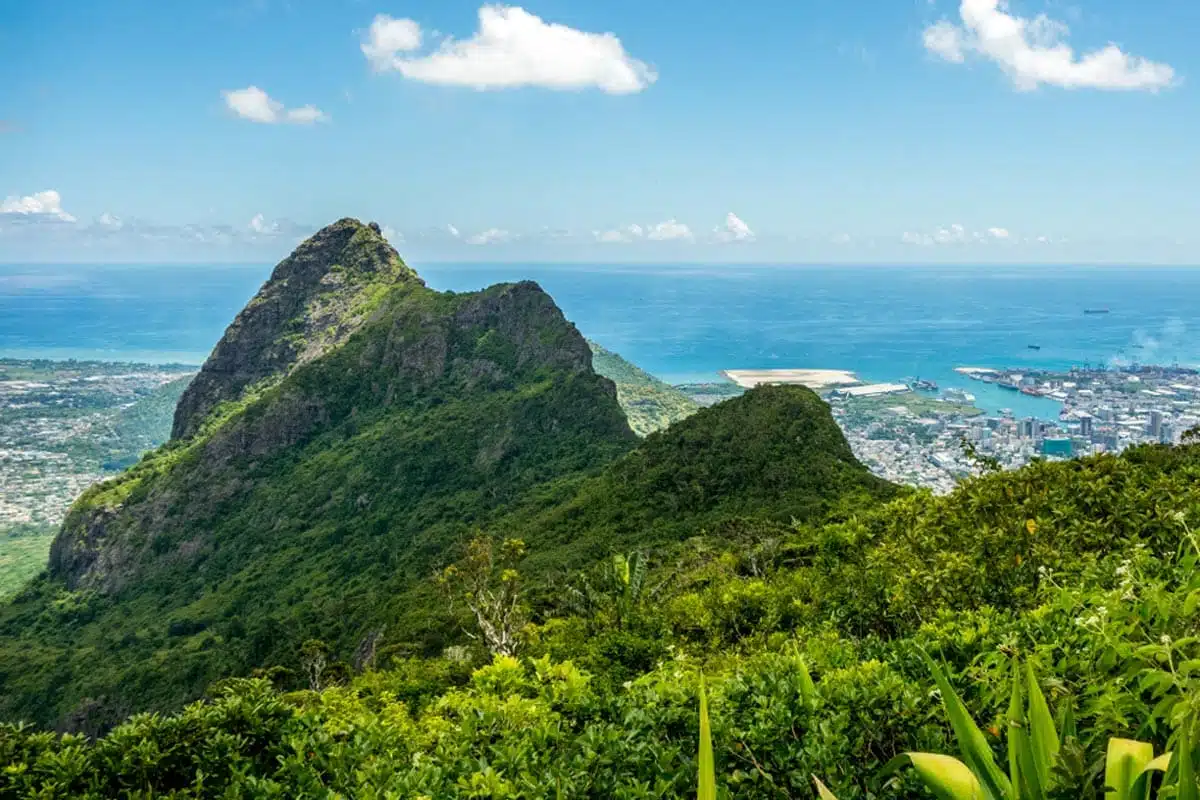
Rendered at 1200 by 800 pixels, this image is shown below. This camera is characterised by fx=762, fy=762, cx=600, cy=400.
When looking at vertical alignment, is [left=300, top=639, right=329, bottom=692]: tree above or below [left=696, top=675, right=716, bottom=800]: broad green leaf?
below

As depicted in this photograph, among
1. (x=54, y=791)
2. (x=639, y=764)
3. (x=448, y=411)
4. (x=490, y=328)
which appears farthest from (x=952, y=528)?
(x=490, y=328)

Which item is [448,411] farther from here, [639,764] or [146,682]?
[639,764]

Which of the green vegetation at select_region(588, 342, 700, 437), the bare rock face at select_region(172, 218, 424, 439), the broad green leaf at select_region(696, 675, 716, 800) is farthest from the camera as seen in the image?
the green vegetation at select_region(588, 342, 700, 437)

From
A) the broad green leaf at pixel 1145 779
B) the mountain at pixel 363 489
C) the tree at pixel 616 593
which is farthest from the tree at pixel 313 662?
the broad green leaf at pixel 1145 779

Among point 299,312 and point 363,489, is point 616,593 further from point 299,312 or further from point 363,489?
point 299,312

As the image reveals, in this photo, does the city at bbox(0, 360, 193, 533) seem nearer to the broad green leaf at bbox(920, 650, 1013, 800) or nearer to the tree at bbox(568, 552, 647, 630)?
the tree at bbox(568, 552, 647, 630)

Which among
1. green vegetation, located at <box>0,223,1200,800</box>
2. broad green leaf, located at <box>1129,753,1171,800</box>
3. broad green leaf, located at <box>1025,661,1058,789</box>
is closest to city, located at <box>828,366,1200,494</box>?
green vegetation, located at <box>0,223,1200,800</box>

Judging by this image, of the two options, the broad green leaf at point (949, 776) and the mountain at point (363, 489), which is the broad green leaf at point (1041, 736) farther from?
the mountain at point (363, 489)
